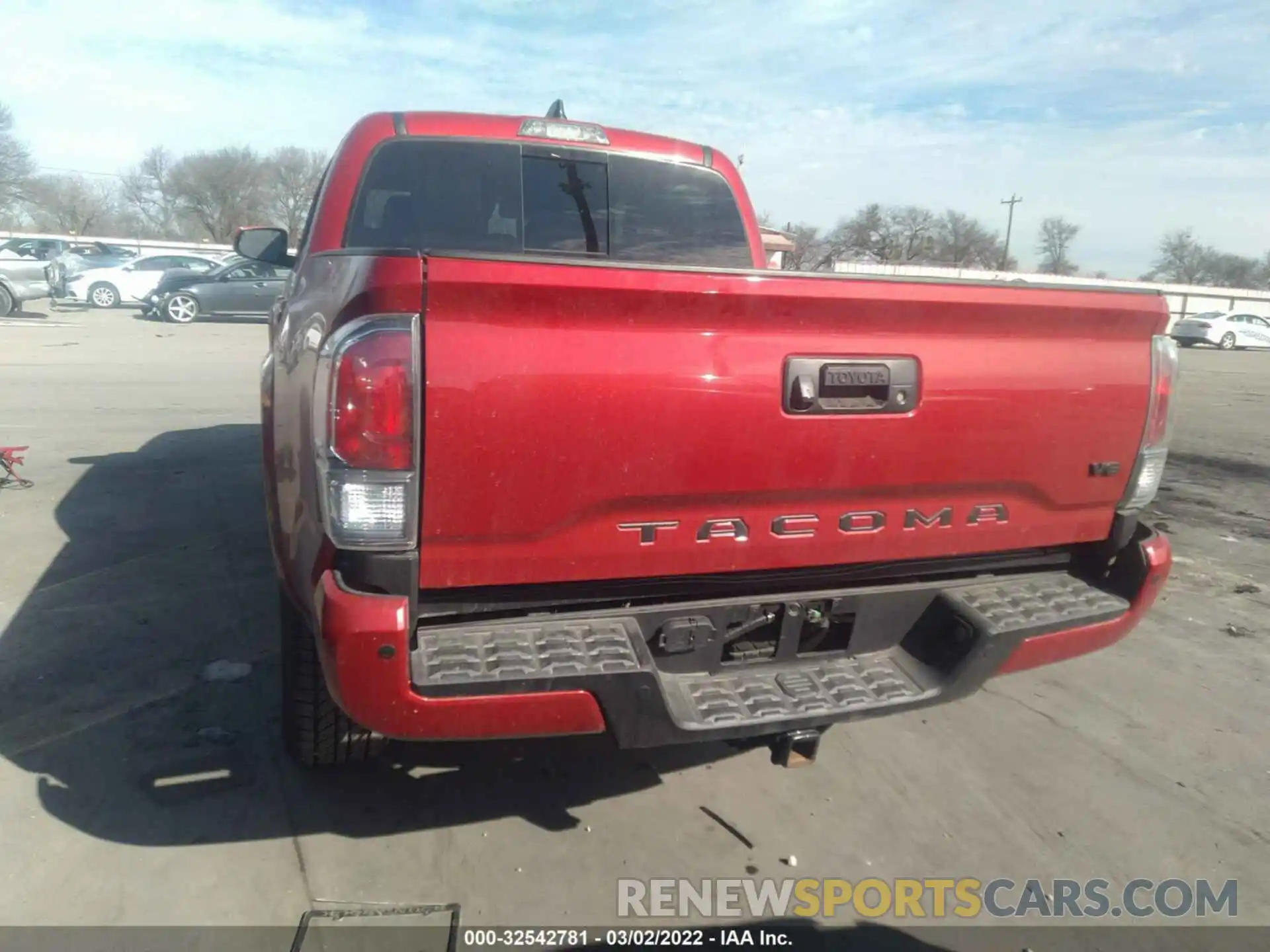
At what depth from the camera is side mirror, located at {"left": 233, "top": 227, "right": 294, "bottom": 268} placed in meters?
4.58

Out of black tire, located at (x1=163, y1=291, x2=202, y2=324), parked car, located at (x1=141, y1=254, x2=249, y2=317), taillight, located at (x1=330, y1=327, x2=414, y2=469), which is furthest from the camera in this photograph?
parked car, located at (x1=141, y1=254, x2=249, y2=317)

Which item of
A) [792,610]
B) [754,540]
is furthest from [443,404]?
[792,610]

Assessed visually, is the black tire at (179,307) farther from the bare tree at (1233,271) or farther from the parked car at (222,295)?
the bare tree at (1233,271)

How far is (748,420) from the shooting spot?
239 centimetres

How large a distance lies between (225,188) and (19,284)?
176ft

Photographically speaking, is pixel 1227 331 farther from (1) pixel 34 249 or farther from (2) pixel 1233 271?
(2) pixel 1233 271

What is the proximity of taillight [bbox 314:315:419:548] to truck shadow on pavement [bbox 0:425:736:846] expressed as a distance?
1.31 m

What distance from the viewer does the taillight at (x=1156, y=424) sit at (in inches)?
112

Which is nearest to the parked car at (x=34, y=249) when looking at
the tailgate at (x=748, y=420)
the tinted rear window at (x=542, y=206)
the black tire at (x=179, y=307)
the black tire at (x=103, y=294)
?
the black tire at (x=103, y=294)

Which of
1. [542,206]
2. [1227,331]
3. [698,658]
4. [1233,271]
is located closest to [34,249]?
[542,206]

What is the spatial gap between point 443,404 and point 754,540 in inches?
36.3

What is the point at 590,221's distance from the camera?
3.89 metres

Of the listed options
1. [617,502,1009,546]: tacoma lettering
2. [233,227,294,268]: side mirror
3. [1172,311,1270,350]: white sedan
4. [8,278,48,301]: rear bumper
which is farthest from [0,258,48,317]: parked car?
[1172,311,1270,350]: white sedan

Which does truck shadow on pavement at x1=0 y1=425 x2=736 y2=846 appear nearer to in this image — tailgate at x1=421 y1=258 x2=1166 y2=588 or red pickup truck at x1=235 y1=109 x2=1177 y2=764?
red pickup truck at x1=235 y1=109 x2=1177 y2=764
